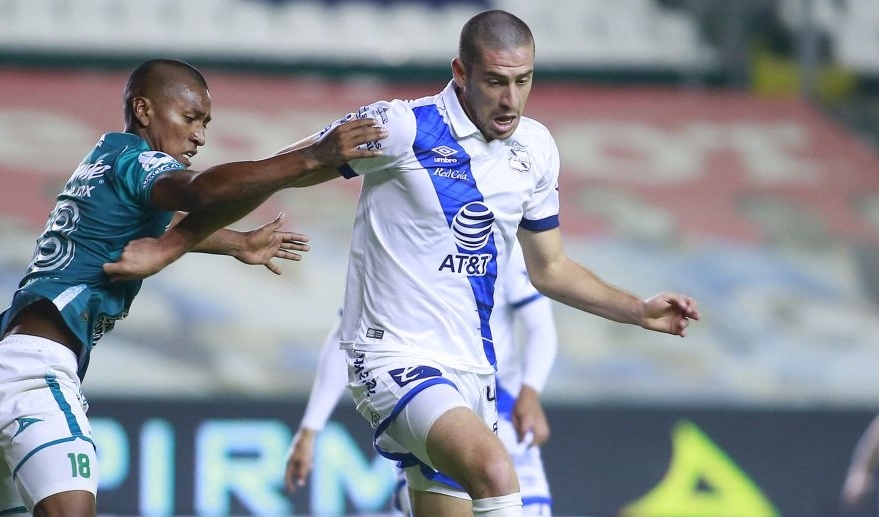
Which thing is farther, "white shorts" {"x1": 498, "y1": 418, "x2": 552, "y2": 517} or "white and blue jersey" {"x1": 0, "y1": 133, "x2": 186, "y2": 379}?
"white shorts" {"x1": 498, "y1": 418, "x2": 552, "y2": 517}

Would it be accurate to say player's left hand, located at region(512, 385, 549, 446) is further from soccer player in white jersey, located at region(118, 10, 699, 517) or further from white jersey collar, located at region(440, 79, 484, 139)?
white jersey collar, located at region(440, 79, 484, 139)

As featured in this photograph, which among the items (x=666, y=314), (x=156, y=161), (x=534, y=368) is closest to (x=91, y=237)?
(x=156, y=161)

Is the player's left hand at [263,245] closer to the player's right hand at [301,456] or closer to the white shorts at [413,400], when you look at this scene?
the white shorts at [413,400]

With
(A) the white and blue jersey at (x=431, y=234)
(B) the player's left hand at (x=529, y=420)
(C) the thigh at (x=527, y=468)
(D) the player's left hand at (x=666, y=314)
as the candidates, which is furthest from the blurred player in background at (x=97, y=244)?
(C) the thigh at (x=527, y=468)

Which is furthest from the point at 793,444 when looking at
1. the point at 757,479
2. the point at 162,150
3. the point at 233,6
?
the point at 233,6

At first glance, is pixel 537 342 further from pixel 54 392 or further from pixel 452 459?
pixel 54 392

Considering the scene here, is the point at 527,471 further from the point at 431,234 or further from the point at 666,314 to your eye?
the point at 431,234

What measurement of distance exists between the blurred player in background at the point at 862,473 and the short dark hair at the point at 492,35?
19.4 ft

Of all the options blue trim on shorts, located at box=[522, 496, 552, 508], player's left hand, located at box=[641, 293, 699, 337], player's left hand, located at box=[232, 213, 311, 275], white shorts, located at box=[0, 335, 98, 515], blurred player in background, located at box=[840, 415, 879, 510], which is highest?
player's left hand, located at box=[232, 213, 311, 275]

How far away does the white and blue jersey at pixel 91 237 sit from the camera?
4672 mm

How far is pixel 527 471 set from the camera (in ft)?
20.3

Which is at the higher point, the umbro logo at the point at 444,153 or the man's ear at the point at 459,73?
the man's ear at the point at 459,73

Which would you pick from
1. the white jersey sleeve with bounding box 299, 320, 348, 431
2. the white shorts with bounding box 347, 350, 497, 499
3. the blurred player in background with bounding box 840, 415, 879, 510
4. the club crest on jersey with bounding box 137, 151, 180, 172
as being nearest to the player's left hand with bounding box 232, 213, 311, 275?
the club crest on jersey with bounding box 137, 151, 180, 172

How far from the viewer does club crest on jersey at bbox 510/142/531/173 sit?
508 centimetres
